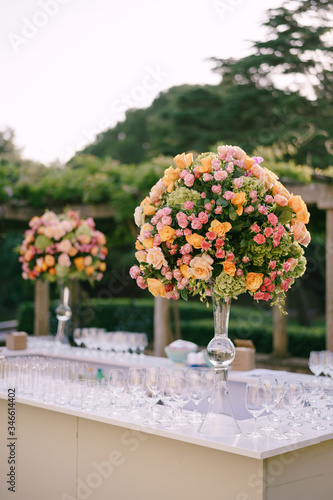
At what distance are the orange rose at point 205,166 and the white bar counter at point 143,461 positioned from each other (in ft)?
3.73

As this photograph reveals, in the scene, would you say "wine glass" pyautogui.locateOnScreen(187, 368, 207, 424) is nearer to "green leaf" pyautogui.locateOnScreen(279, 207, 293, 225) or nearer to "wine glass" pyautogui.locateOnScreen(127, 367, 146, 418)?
"wine glass" pyautogui.locateOnScreen(127, 367, 146, 418)

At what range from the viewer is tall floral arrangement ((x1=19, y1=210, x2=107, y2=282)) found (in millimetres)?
5957

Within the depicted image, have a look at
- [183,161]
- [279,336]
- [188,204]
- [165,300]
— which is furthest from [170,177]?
[279,336]

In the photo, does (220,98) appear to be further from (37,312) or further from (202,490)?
(202,490)

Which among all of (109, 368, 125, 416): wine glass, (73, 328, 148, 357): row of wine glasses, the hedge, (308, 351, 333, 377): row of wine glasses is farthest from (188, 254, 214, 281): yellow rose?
the hedge

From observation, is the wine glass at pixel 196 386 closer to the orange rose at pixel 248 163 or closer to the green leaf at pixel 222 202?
the green leaf at pixel 222 202

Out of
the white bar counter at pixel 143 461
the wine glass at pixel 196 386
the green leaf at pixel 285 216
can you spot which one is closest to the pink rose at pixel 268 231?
the green leaf at pixel 285 216

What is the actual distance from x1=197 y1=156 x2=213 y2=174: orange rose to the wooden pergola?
5047 mm

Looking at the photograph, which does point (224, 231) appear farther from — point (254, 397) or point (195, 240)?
point (254, 397)

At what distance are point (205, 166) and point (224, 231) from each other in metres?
0.32

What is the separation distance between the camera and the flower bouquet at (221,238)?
286 cm

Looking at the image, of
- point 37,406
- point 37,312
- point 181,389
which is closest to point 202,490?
point 181,389

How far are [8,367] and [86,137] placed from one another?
4.93 meters

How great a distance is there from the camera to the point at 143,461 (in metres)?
3.13
